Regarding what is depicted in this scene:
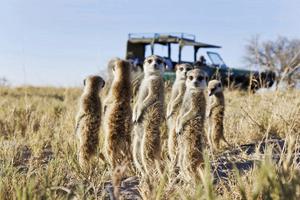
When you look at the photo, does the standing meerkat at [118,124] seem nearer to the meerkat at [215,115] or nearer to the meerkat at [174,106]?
the meerkat at [174,106]

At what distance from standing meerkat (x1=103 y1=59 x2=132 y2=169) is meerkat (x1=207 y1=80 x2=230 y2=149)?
2.97ft

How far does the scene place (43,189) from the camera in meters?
2.33

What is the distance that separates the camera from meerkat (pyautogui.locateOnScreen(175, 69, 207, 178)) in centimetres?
313

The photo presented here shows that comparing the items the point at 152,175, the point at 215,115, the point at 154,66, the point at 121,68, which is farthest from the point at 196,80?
the point at 215,115

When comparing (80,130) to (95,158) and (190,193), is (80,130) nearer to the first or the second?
(95,158)

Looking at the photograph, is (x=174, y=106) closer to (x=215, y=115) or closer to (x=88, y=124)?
(x=215, y=115)

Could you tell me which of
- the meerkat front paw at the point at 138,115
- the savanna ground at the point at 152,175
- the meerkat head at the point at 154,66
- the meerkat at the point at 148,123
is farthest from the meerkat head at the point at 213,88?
the meerkat front paw at the point at 138,115

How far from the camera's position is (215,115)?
473cm

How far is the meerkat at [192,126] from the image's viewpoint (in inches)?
A: 123

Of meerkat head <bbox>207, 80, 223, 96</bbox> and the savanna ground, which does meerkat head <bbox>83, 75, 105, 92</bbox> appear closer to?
the savanna ground

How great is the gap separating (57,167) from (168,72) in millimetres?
11408

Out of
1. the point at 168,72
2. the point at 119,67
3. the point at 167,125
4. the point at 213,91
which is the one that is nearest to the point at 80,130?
the point at 119,67

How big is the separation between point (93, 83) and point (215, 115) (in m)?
1.17

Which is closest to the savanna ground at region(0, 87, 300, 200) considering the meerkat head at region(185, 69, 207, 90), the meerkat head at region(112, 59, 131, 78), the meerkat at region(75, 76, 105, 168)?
the meerkat at region(75, 76, 105, 168)
